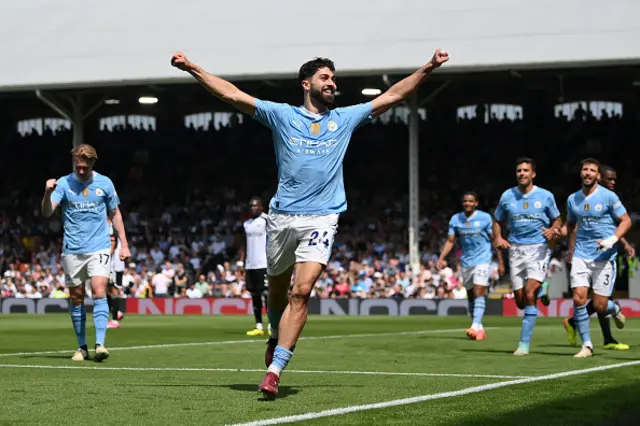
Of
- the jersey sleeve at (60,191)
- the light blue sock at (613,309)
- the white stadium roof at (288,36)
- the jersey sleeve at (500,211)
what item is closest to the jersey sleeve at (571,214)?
the jersey sleeve at (500,211)

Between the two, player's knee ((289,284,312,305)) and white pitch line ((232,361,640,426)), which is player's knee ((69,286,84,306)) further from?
white pitch line ((232,361,640,426))

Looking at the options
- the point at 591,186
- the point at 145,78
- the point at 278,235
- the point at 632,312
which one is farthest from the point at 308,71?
the point at 145,78

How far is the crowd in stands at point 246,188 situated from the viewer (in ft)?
131

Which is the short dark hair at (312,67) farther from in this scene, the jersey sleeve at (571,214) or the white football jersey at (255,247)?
the white football jersey at (255,247)

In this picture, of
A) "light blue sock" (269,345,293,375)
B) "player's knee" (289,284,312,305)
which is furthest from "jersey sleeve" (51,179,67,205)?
"light blue sock" (269,345,293,375)

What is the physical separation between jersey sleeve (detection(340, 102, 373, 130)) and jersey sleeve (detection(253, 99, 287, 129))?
0.49m

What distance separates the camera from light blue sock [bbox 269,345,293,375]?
861cm

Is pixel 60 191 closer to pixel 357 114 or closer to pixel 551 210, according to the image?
pixel 357 114

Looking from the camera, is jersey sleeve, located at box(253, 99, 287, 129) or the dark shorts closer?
jersey sleeve, located at box(253, 99, 287, 129)

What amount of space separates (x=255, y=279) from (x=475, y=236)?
3802mm

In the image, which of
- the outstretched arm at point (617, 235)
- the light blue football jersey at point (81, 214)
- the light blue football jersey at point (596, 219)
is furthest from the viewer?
the light blue football jersey at point (596, 219)

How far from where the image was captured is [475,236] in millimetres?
20156

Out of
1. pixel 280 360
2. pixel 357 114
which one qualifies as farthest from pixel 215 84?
pixel 280 360

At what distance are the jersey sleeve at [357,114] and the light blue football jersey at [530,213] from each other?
5.35 metres
